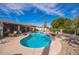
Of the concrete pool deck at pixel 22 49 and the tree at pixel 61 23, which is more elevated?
the tree at pixel 61 23

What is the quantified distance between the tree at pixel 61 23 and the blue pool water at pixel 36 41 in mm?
200

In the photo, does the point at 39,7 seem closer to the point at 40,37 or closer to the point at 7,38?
the point at 40,37

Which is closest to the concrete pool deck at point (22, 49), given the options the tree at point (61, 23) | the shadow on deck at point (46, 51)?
the shadow on deck at point (46, 51)

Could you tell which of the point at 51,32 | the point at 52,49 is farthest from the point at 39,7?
the point at 52,49

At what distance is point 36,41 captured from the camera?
2.65 m

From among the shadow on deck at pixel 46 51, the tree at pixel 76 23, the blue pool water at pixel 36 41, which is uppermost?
the tree at pixel 76 23

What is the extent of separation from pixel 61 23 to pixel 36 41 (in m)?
0.40

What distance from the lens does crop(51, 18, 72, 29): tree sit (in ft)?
8.64

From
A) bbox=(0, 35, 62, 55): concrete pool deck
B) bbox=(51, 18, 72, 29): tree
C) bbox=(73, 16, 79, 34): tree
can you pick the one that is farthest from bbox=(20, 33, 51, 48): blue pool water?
bbox=(73, 16, 79, 34): tree

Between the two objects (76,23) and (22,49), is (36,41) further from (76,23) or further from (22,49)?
(76,23)

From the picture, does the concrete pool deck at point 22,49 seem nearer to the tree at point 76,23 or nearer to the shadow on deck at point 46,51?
the shadow on deck at point 46,51

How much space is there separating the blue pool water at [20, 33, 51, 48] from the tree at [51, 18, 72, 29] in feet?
0.65

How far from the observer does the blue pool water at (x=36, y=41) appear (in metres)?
2.65

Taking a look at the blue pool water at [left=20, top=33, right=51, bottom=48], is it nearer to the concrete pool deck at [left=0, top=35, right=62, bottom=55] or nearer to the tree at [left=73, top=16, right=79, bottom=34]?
the concrete pool deck at [left=0, top=35, right=62, bottom=55]
